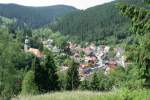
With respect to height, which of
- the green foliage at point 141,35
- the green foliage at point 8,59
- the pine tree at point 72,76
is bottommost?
the pine tree at point 72,76

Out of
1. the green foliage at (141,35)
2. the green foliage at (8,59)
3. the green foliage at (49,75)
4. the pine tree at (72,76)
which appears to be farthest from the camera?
the pine tree at (72,76)

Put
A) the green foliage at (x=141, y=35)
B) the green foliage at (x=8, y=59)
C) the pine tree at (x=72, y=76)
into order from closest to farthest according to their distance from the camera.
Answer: the green foliage at (x=141, y=35) < the green foliage at (x=8, y=59) < the pine tree at (x=72, y=76)

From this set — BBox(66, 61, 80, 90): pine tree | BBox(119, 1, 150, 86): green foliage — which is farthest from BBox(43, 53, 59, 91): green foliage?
BBox(119, 1, 150, 86): green foliage

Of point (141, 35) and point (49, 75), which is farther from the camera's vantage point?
point (49, 75)

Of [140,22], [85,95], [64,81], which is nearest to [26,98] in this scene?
[85,95]

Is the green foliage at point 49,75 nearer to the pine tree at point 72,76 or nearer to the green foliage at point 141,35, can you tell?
the pine tree at point 72,76

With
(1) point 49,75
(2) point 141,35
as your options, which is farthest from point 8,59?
(2) point 141,35

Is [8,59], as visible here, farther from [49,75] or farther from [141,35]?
→ [141,35]

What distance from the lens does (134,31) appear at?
10.5 metres

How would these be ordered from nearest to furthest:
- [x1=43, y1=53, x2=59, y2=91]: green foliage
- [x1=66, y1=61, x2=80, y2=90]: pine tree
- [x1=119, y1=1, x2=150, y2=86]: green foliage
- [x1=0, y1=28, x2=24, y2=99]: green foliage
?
[x1=119, y1=1, x2=150, y2=86]: green foliage < [x1=0, y1=28, x2=24, y2=99]: green foliage < [x1=43, y1=53, x2=59, y2=91]: green foliage < [x1=66, y1=61, x2=80, y2=90]: pine tree

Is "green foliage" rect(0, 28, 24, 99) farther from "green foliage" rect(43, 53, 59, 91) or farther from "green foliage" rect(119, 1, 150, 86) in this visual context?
"green foliage" rect(119, 1, 150, 86)

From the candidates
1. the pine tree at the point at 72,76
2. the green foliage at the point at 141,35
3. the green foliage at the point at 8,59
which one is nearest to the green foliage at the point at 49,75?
the pine tree at the point at 72,76

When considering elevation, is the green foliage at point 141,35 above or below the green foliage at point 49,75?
above

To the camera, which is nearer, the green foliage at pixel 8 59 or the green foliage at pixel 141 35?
→ the green foliage at pixel 141 35
